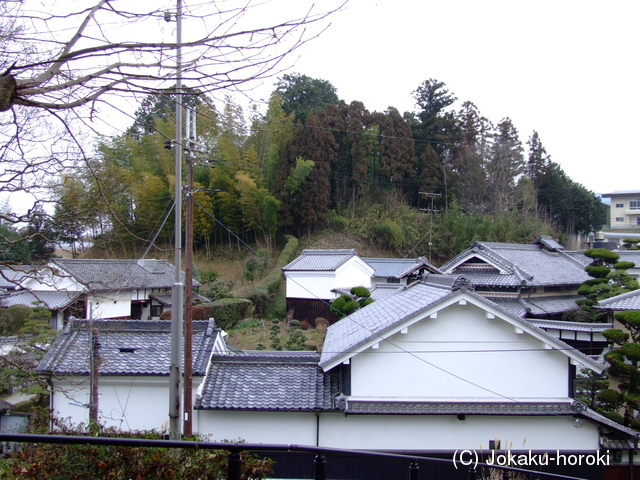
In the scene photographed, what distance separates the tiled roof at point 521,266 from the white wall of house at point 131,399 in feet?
49.9

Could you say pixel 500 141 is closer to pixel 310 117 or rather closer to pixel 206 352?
pixel 310 117

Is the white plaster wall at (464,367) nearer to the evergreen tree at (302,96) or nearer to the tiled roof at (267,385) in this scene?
the tiled roof at (267,385)

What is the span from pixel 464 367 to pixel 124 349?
23.3ft

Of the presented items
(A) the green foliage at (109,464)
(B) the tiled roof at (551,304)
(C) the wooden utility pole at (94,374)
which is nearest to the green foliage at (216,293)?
(B) the tiled roof at (551,304)

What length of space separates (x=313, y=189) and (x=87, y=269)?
48.5 feet

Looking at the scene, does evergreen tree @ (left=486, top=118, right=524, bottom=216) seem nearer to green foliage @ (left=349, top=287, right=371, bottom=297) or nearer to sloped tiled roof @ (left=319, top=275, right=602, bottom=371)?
→ green foliage @ (left=349, top=287, right=371, bottom=297)

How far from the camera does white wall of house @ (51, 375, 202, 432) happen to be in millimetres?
8711

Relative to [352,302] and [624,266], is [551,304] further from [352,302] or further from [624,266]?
[352,302]

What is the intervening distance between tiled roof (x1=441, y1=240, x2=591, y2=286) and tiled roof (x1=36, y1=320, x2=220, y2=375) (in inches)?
556

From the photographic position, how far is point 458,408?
809cm

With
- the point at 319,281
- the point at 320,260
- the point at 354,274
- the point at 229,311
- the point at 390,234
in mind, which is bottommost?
the point at 229,311

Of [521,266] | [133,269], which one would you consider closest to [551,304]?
[521,266]

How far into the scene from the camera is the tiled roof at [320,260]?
2471 cm

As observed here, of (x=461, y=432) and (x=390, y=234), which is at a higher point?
(x=390, y=234)
